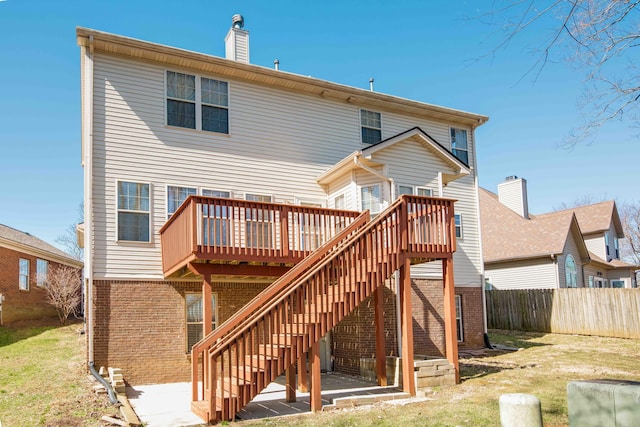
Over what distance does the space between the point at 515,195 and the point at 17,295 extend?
25223 millimetres

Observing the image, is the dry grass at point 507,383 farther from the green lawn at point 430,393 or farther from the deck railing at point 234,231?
the deck railing at point 234,231

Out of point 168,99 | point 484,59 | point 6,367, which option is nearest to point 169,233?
point 168,99

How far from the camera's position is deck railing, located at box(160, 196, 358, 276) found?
11062 mm

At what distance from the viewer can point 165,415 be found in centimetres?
927

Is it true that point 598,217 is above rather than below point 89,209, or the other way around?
above

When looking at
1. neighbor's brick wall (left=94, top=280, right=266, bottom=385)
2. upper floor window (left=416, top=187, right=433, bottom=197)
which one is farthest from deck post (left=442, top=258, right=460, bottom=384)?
neighbor's brick wall (left=94, top=280, right=266, bottom=385)

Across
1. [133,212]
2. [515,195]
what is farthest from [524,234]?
[133,212]

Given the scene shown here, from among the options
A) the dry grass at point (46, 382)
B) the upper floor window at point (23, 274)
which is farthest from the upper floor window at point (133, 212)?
the upper floor window at point (23, 274)

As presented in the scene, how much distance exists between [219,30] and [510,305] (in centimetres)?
1696

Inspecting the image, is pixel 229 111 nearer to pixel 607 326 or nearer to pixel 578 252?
pixel 607 326

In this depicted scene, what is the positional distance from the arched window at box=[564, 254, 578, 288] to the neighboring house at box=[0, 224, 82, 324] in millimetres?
24247

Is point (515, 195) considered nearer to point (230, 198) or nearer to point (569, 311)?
point (569, 311)

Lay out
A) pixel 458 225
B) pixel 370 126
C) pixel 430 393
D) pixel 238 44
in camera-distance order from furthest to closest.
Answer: pixel 458 225, pixel 370 126, pixel 238 44, pixel 430 393

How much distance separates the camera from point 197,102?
1434cm
